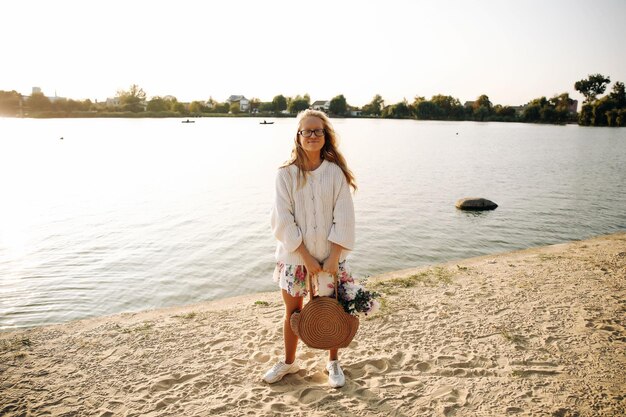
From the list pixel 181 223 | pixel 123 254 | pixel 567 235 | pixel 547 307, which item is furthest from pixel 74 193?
pixel 567 235

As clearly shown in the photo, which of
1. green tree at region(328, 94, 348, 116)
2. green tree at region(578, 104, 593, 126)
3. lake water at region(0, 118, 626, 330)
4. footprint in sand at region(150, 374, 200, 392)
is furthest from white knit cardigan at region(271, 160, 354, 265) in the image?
green tree at region(328, 94, 348, 116)

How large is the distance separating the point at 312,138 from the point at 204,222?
1083 cm

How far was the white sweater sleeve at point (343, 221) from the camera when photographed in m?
3.29

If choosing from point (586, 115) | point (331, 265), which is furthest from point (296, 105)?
point (331, 265)

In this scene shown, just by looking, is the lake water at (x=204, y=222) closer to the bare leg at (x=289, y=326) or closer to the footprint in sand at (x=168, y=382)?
the footprint in sand at (x=168, y=382)

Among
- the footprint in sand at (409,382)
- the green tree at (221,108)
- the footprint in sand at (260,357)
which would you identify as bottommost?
the footprint in sand at (260,357)

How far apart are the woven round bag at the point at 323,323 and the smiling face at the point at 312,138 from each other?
3.78ft

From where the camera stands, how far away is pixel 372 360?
14.6 feet

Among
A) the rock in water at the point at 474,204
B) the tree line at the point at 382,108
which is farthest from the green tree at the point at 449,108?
the rock in water at the point at 474,204

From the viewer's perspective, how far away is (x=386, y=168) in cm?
2755

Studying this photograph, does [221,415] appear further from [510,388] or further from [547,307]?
[547,307]

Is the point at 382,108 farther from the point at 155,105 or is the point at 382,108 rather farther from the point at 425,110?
the point at 155,105

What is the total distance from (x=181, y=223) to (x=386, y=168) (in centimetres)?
1779

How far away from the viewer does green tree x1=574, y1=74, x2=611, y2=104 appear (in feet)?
356
